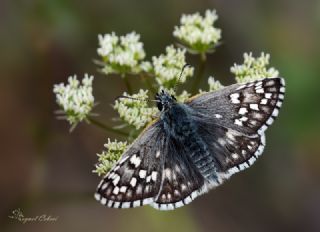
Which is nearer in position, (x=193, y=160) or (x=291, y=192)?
(x=193, y=160)

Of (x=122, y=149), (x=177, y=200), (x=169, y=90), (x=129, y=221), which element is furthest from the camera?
(x=129, y=221)

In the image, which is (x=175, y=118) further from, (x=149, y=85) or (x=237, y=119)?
(x=149, y=85)

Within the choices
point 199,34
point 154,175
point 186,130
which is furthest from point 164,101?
point 199,34

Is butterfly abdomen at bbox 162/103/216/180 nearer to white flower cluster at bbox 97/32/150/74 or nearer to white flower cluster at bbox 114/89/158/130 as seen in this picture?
white flower cluster at bbox 114/89/158/130

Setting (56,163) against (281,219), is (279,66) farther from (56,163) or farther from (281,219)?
(56,163)

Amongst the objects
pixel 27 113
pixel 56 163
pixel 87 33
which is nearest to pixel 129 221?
pixel 56 163

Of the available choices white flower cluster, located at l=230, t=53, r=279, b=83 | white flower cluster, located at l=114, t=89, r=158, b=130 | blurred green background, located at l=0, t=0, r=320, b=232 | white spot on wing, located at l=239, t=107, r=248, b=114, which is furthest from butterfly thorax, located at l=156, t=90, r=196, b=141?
blurred green background, located at l=0, t=0, r=320, b=232
